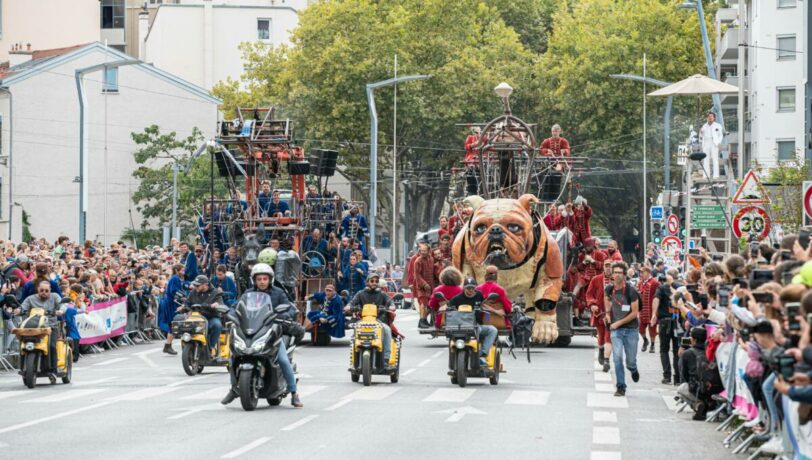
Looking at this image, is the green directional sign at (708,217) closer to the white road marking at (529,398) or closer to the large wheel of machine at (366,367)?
the white road marking at (529,398)

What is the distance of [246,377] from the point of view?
62.7ft

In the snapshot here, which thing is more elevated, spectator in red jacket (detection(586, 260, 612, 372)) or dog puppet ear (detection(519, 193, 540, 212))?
dog puppet ear (detection(519, 193, 540, 212))

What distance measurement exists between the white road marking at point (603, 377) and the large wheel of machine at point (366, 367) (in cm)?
399

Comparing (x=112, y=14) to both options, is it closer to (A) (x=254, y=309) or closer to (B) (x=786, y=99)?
(B) (x=786, y=99)

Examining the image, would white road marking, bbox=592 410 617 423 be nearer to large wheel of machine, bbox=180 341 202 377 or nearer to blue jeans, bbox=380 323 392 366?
blue jeans, bbox=380 323 392 366

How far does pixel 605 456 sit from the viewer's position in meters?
15.2

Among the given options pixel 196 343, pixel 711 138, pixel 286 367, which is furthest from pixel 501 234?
pixel 286 367

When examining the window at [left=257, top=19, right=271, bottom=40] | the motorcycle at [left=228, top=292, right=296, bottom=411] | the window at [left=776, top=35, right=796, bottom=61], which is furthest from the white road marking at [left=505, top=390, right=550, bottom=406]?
the window at [left=257, top=19, right=271, bottom=40]

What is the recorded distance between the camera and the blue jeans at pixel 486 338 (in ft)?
75.7

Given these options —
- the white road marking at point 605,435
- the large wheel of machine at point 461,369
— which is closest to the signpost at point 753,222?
the large wheel of machine at point 461,369

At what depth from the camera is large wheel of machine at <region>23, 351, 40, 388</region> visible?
23.2 metres

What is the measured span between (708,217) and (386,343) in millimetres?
12756

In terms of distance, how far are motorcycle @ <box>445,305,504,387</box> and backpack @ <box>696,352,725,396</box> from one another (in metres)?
4.38

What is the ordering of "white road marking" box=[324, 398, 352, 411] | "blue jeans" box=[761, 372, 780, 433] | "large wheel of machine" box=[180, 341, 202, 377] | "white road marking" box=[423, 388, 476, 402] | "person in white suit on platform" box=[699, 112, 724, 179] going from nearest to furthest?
"blue jeans" box=[761, 372, 780, 433], "white road marking" box=[324, 398, 352, 411], "white road marking" box=[423, 388, 476, 402], "large wheel of machine" box=[180, 341, 202, 377], "person in white suit on platform" box=[699, 112, 724, 179]
